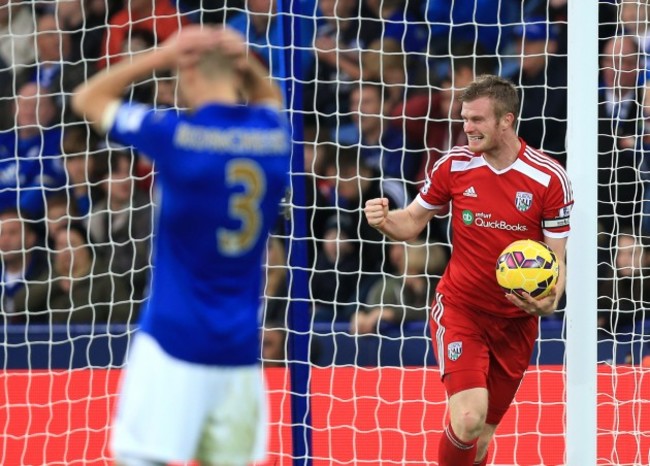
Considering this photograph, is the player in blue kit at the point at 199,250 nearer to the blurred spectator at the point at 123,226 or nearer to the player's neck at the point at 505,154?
the player's neck at the point at 505,154

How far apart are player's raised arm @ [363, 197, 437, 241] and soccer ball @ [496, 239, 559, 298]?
536 mm

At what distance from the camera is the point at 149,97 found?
8.08m

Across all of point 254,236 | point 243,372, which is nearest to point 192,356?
point 243,372

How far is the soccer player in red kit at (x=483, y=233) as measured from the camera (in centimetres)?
532

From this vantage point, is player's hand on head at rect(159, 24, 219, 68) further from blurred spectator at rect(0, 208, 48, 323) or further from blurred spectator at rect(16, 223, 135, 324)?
blurred spectator at rect(0, 208, 48, 323)

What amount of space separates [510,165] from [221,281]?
2217mm

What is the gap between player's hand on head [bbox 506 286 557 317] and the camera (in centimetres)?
514

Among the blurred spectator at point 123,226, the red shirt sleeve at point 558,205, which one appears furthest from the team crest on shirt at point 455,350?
the blurred spectator at point 123,226

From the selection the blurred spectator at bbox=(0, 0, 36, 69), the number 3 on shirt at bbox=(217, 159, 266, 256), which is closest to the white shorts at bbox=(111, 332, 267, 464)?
the number 3 on shirt at bbox=(217, 159, 266, 256)

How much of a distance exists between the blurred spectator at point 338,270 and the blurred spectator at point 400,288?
15 centimetres

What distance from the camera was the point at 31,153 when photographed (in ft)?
25.9

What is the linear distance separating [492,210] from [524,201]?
144mm

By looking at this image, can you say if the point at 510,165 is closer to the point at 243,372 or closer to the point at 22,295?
the point at 243,372

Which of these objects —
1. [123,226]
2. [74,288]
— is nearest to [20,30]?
[123,226]
